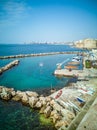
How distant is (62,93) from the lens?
2097 cm

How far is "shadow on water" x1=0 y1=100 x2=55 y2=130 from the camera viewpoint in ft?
52.2

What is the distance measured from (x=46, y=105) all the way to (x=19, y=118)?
3.39 m

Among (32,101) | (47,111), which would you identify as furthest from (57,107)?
(32,101)

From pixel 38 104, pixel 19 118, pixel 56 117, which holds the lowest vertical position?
pixel 19 118

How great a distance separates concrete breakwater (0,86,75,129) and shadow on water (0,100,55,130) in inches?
27.1

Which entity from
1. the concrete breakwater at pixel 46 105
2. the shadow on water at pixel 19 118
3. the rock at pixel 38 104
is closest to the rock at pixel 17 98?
the concrete breakwater at pixel 46 105

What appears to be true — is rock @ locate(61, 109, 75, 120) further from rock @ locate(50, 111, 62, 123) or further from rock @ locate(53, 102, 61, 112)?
rock @ locate(53, 102, 61, 112)

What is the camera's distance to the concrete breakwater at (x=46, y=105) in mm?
15586

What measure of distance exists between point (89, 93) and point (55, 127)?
7.60 meters

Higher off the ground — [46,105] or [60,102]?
[60,102]

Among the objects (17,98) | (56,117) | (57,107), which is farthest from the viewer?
(17,98)

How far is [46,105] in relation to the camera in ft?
61.4

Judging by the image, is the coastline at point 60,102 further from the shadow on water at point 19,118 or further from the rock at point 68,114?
the shadow on water at point 19,118

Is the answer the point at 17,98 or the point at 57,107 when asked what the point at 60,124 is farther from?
the point at 17,98
